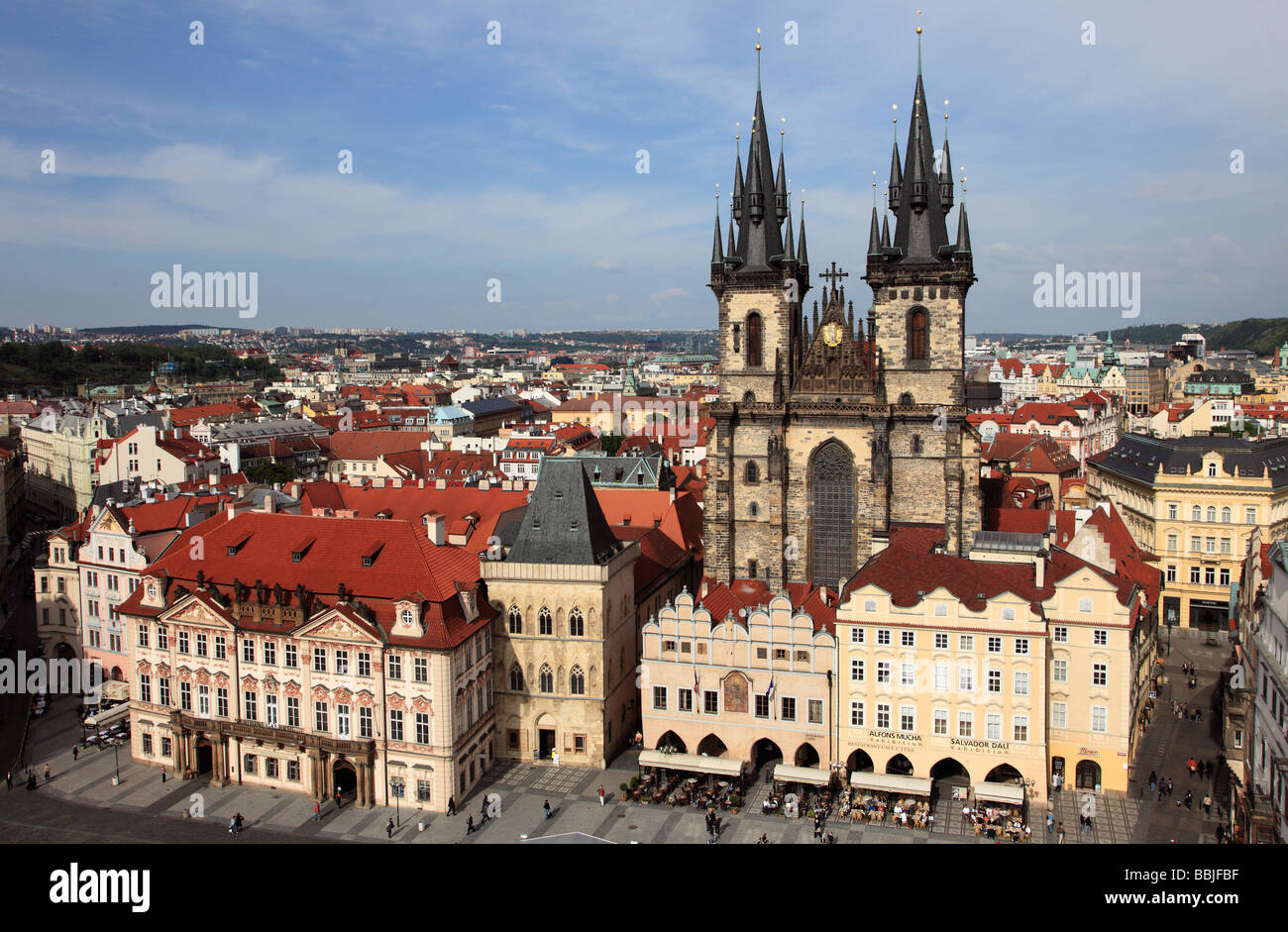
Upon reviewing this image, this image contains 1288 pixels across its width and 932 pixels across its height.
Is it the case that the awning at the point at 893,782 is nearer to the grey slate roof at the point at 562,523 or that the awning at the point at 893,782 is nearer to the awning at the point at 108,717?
the grey slate roof at the point at 562,523

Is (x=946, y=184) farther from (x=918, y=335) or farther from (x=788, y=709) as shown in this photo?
(x=788, y=709)

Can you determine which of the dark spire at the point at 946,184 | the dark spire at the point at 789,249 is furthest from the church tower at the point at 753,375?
the dark spire at the point at 946,184

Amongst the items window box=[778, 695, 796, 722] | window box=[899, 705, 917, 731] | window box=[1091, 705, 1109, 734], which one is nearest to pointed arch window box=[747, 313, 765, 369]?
window box=[778, 695, 796, 722]

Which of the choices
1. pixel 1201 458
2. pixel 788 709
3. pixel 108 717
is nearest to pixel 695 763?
pixel 788 709

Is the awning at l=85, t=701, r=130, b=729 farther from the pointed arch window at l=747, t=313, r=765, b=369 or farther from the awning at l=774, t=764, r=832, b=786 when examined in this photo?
the pointed arch window at l=747, t=313, r=765, b=369
